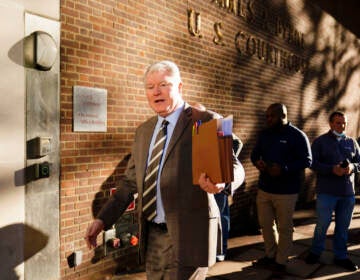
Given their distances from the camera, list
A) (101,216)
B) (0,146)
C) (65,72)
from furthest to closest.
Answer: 1. (65,72)
2. (0,146)
3. (101,216)

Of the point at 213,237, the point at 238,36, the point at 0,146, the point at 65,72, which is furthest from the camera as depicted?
the point at 238,36

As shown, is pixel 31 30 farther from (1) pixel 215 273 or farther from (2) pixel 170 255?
(1) pixel 215 273

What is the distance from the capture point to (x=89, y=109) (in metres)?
4.41

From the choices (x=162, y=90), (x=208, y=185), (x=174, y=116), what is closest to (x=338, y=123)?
(x=174, y=116)

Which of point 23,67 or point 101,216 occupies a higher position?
point 23,67

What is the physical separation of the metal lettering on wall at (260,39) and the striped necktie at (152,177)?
3.99m

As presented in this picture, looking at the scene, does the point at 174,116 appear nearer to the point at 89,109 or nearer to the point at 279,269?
the point at 89,109

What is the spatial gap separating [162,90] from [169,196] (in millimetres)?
650

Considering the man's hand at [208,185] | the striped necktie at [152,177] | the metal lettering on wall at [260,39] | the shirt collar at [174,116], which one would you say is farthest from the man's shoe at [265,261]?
the metal lettering on wall at [260,39]

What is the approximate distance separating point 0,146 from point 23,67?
823 millimetres

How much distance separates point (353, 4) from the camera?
1516cm

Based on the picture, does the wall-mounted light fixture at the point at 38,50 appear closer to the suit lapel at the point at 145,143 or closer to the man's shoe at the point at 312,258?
the suit lapel at the point at 145,143

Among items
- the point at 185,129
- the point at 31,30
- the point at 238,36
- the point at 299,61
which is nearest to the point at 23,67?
the point at 31,30

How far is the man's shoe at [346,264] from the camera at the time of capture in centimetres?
493
